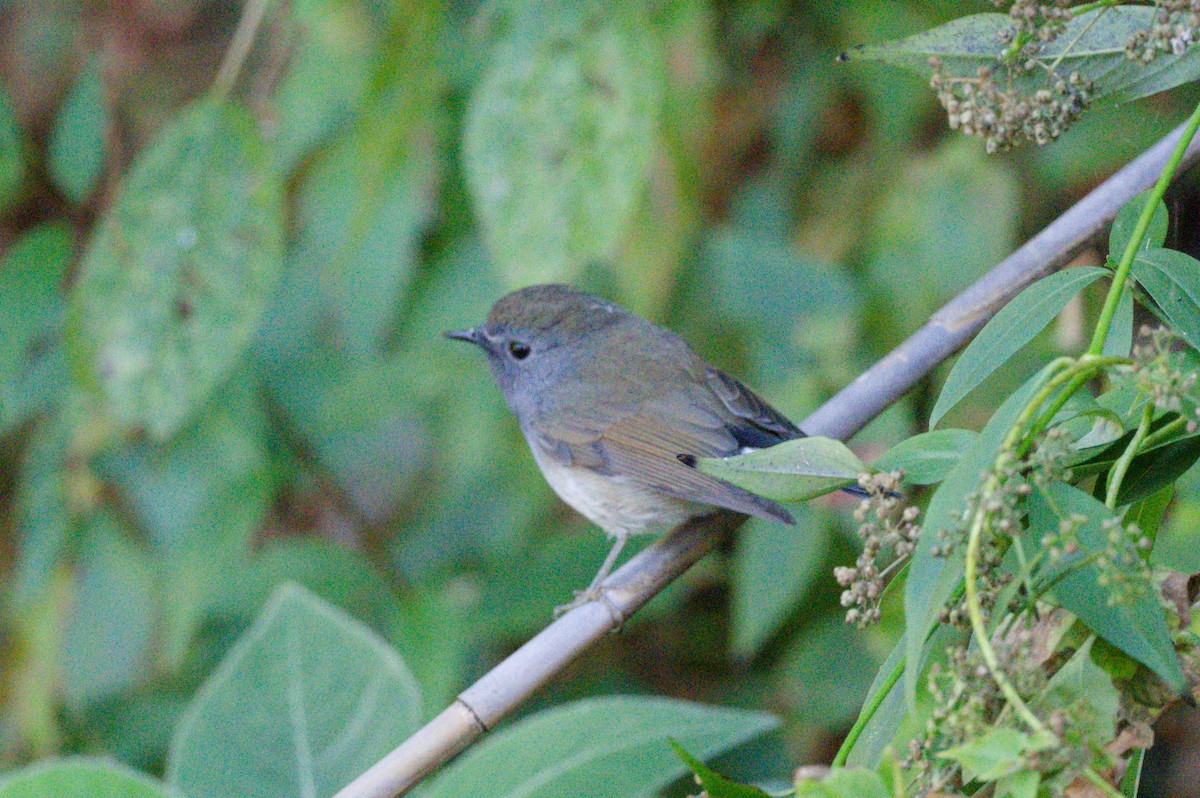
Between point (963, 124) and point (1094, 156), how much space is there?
106 inches

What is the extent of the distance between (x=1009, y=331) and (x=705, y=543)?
4.69 ft

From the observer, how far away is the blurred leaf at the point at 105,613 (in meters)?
4.46

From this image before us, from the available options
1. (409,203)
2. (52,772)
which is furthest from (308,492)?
(52,772)

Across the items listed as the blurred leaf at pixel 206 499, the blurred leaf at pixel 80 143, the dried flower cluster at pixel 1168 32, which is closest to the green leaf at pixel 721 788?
the dried flower cluster at pixel 1168 32

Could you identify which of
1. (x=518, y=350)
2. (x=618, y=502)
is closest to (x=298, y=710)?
(x=618, y=502)

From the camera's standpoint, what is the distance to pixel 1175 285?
1363mm

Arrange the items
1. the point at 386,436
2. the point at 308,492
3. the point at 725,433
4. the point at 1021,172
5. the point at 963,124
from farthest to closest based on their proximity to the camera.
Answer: the point at 386,436 < the point at 308,492 < the point at 1021,172 < the point at 725,433 < the point at 963,124

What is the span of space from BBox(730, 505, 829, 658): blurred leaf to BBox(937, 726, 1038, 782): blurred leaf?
8.44 ft

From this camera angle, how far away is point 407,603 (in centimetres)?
405

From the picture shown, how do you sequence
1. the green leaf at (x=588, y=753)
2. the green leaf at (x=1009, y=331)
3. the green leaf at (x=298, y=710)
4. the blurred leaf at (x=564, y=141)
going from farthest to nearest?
the blurred leaf at (x=564, y=141)
the green leaf at (x=298, y=710)
the green leaf at (x=588, y=753)
the green leaf at (x=1009, y=331)

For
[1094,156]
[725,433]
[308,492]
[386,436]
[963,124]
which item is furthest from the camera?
[386,436]

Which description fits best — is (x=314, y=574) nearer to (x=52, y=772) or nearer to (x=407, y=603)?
(x=407, y=603)

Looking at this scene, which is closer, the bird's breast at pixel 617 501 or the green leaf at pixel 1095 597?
the green leaf at pixel 1095 597

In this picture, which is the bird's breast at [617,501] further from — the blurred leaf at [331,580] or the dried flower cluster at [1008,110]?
the dried flower cluster at [1008,110]
